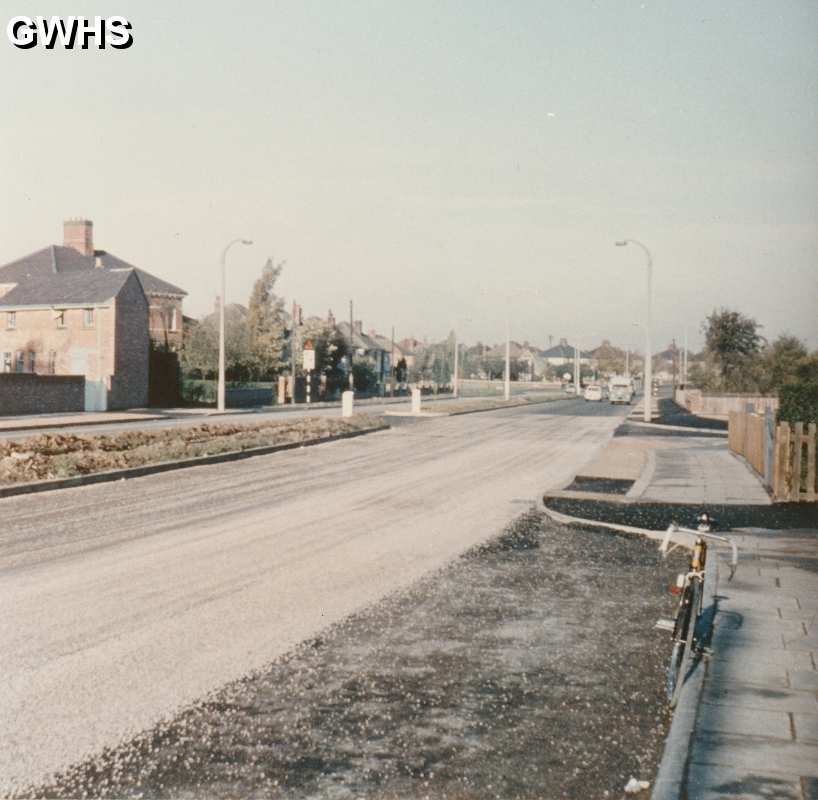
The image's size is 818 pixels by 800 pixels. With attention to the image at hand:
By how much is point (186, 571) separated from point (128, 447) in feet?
47.5

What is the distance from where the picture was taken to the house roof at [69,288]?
1999 inches

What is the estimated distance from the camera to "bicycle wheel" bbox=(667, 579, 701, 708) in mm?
5832

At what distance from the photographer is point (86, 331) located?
165 ft

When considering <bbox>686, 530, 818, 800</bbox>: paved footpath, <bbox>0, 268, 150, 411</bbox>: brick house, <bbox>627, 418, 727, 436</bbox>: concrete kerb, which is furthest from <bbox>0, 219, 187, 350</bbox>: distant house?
<bbox>686, 530, 818, 800</bbox>: paved footpath

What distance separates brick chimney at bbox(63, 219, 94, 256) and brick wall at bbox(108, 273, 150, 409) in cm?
2113

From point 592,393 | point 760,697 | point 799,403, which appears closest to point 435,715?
point 760,697

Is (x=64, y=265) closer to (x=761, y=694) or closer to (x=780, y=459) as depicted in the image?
(x=780, y=459)

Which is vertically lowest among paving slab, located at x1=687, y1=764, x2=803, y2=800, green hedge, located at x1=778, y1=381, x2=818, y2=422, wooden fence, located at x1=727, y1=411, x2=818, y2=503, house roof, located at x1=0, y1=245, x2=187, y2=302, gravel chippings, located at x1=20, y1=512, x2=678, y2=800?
gravel chippings, located at x1=20, y1=512, x2=678, y2=800

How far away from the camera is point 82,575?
9117 millimetres

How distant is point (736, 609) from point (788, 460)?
818cm

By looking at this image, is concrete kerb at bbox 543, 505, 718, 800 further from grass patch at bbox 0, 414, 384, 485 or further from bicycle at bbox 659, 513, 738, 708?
grass patch at bbox 0, 414, 384, 485

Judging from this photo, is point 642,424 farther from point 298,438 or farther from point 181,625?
point 181,625

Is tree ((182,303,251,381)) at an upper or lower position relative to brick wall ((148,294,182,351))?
lower

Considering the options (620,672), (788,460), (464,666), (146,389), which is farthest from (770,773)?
(146,389)
